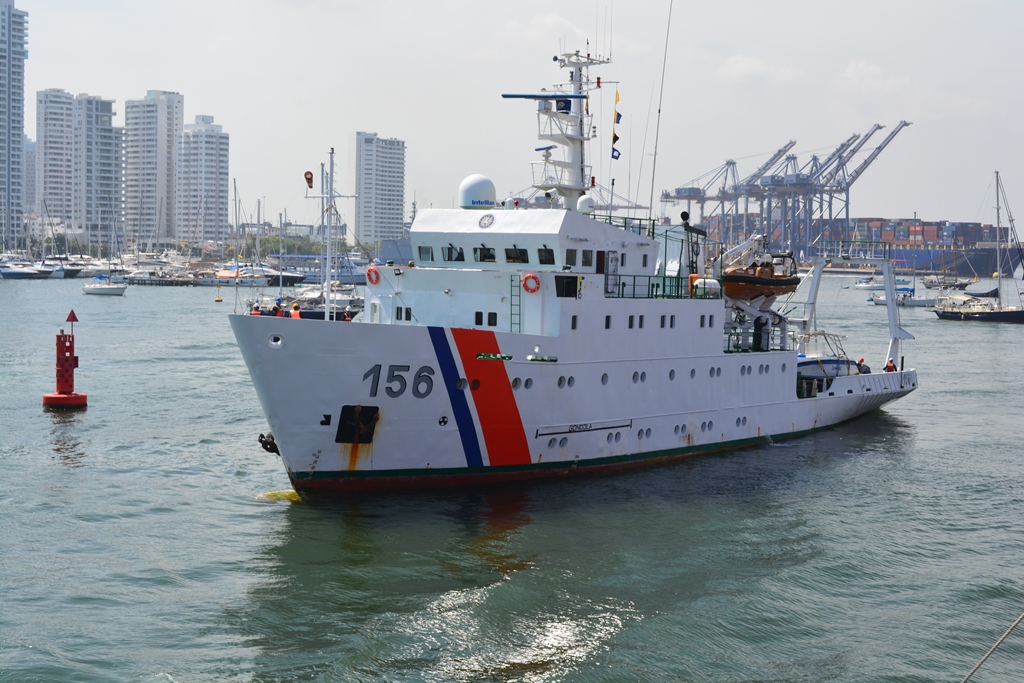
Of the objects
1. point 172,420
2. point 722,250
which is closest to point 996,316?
point 722,250

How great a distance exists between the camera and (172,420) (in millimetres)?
26328

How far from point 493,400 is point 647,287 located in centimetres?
535

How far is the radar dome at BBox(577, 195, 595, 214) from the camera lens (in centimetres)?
2191

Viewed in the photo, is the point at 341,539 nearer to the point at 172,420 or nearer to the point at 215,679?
the point at 215,679

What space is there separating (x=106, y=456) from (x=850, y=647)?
55.1 feet

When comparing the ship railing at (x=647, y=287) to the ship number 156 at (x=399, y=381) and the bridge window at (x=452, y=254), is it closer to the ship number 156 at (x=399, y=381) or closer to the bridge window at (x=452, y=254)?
the bridge window at (x=452, y=254)

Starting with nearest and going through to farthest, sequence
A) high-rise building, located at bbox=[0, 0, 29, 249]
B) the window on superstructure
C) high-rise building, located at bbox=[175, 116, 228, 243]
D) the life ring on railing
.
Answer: the life ring on railing, the window on superstructure, high-rise building, located at bbox=[0, 0, 29, 249], high-rise building, located at bbox=[175, 116, 228, 243]

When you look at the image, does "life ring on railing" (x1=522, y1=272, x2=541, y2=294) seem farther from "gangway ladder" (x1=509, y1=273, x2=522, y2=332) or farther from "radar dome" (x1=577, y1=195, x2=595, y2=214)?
"radar dome" (x1=577, y1=195, x2=595, y2=214)

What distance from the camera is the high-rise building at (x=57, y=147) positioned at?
19212cm

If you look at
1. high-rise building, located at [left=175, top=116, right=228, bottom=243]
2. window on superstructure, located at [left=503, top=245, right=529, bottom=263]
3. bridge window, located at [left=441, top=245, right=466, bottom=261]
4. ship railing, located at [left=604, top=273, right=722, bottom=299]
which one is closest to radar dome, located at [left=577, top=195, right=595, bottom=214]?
ship railing, located at [left=604, top=273, right=722, bottom=299]

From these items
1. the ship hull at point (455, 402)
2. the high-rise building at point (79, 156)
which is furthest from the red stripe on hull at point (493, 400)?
the high-rise building at point (79, 156)

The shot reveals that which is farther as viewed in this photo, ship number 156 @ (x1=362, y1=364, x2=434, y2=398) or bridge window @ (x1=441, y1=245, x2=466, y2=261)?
bridge window @ (x1=441, y1=245, x2=466, y2=261)

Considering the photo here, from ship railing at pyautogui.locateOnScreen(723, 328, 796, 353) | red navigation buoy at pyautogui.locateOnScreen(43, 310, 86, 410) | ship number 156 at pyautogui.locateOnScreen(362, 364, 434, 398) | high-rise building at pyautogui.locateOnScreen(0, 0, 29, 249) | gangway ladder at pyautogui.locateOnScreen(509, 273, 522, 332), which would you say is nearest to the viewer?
ship number 156 at pyautogui.locateOnScreen(362, 364, 434, 398)

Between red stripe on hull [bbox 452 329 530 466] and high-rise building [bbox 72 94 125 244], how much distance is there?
193 metres
